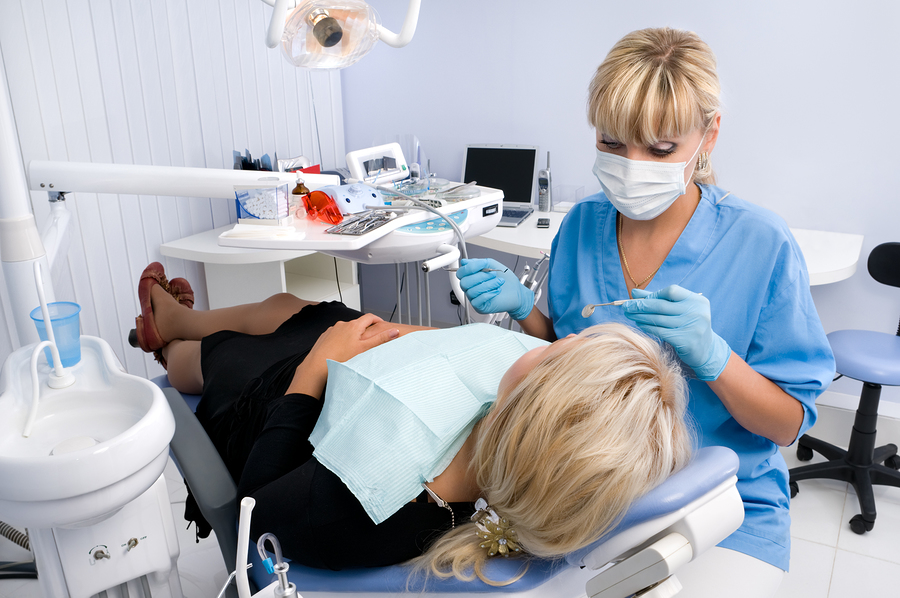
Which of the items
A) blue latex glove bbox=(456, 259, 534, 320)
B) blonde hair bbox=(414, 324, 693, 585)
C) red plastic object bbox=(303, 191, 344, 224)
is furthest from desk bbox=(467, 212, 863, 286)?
blonde hair bbox=(414, 324, 693, 585)

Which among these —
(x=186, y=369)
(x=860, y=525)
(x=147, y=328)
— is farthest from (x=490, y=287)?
(x=860, y=525)

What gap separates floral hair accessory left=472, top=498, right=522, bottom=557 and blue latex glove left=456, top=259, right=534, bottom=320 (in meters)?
0.50

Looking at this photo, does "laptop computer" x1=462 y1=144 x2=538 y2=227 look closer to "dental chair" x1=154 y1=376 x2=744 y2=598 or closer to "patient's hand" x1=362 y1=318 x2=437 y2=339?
"patient's hand" x1=362 y1=318 x2=437 y2=339

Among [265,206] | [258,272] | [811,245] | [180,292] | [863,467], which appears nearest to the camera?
[265,206]

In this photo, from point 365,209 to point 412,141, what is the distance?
52.2 inches

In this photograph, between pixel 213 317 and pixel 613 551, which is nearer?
pixel 613 551

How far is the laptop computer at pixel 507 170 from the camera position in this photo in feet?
9.30

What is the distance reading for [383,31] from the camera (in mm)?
1391

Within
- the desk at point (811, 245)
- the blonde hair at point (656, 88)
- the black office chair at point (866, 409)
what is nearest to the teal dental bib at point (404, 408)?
the blonde hair at point (656, 88)

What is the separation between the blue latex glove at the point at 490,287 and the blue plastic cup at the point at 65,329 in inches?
28.0

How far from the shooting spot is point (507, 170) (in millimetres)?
2887

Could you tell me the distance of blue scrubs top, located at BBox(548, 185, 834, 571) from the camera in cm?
100

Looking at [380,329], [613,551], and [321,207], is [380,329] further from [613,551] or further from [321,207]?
[613,551]

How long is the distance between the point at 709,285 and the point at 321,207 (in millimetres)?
1094
